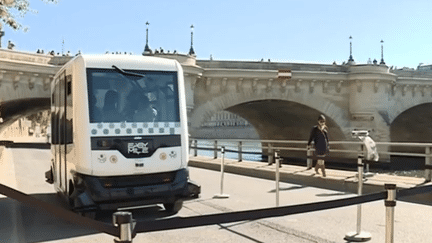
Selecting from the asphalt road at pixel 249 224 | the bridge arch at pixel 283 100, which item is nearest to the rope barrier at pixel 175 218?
the asphalt road at pixel 249 224

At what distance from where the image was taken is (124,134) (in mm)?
7875

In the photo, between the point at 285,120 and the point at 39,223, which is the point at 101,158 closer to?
the point at 39,223

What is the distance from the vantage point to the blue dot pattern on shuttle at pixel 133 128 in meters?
7.73

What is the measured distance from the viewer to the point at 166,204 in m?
8.77

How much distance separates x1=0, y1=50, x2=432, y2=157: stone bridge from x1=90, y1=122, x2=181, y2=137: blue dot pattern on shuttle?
2066 cm

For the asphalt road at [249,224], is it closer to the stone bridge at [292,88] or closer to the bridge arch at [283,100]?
the stone bridge at [292,88]

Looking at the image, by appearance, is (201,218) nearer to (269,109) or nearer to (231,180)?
(231,180)

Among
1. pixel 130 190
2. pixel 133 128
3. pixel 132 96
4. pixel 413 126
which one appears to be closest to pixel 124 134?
pixel 133 128

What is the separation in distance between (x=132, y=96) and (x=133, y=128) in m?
0.54

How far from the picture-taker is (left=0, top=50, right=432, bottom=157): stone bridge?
2758cm

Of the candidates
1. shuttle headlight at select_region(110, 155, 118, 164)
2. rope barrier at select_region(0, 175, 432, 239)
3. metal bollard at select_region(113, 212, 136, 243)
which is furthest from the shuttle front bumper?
metal bollard at select_region(113, 212, 136, 243)

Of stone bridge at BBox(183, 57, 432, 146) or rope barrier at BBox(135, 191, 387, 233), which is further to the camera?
stone bridge at BBox(183, 57, 432, 146)

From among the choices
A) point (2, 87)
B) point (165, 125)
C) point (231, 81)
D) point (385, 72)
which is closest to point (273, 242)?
point (165, 125)

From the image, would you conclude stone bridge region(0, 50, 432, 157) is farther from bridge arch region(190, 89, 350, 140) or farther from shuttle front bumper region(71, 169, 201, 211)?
shuttle front bumper region(71, 169, 201, 211)
